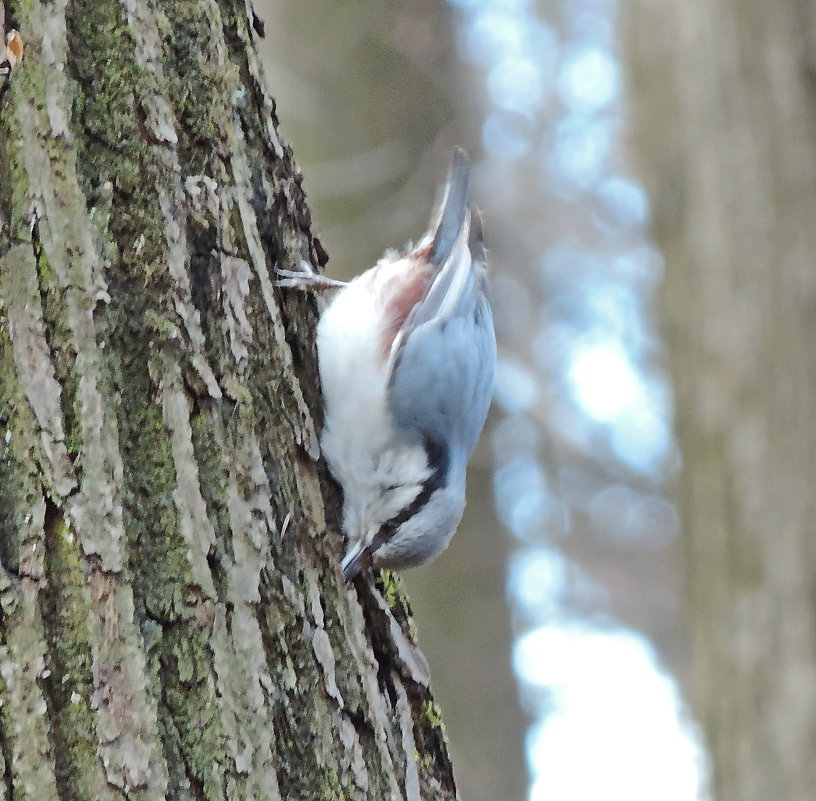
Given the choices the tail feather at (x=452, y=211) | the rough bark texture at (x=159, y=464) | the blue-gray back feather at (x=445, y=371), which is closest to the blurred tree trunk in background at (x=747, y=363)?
the blue-gray back feather at (x=445, y=371)

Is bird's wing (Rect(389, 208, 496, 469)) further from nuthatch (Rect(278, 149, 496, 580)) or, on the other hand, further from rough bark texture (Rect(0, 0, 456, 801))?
rough bark texture (Rect(0, 0, 456, 801))

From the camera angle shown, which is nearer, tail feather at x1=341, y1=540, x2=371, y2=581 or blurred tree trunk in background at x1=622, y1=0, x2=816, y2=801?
tail feather at x1=341, y1=540, x2=371, y2=581

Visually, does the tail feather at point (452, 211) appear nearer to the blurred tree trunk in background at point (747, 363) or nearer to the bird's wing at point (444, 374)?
the bird's wing at point (444, 374)

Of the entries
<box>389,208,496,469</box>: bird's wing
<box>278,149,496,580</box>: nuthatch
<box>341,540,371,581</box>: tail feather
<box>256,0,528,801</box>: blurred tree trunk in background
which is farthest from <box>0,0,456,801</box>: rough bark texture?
<box>256,0,528,801</box>: blurred tree trunk in background

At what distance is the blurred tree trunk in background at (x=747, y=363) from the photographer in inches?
88.3

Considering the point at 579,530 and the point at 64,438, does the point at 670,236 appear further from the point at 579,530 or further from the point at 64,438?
the point at 579,530

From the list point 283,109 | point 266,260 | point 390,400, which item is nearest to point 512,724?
point 390,400

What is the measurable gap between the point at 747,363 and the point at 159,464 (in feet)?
4.67

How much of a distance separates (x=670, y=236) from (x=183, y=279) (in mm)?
1396

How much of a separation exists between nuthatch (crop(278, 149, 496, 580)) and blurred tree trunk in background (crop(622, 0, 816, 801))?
54cm

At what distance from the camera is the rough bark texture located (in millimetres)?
1327

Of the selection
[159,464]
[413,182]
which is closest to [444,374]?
[159,464]

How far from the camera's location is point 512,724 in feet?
15.4

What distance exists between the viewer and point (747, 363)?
2.32 metres
